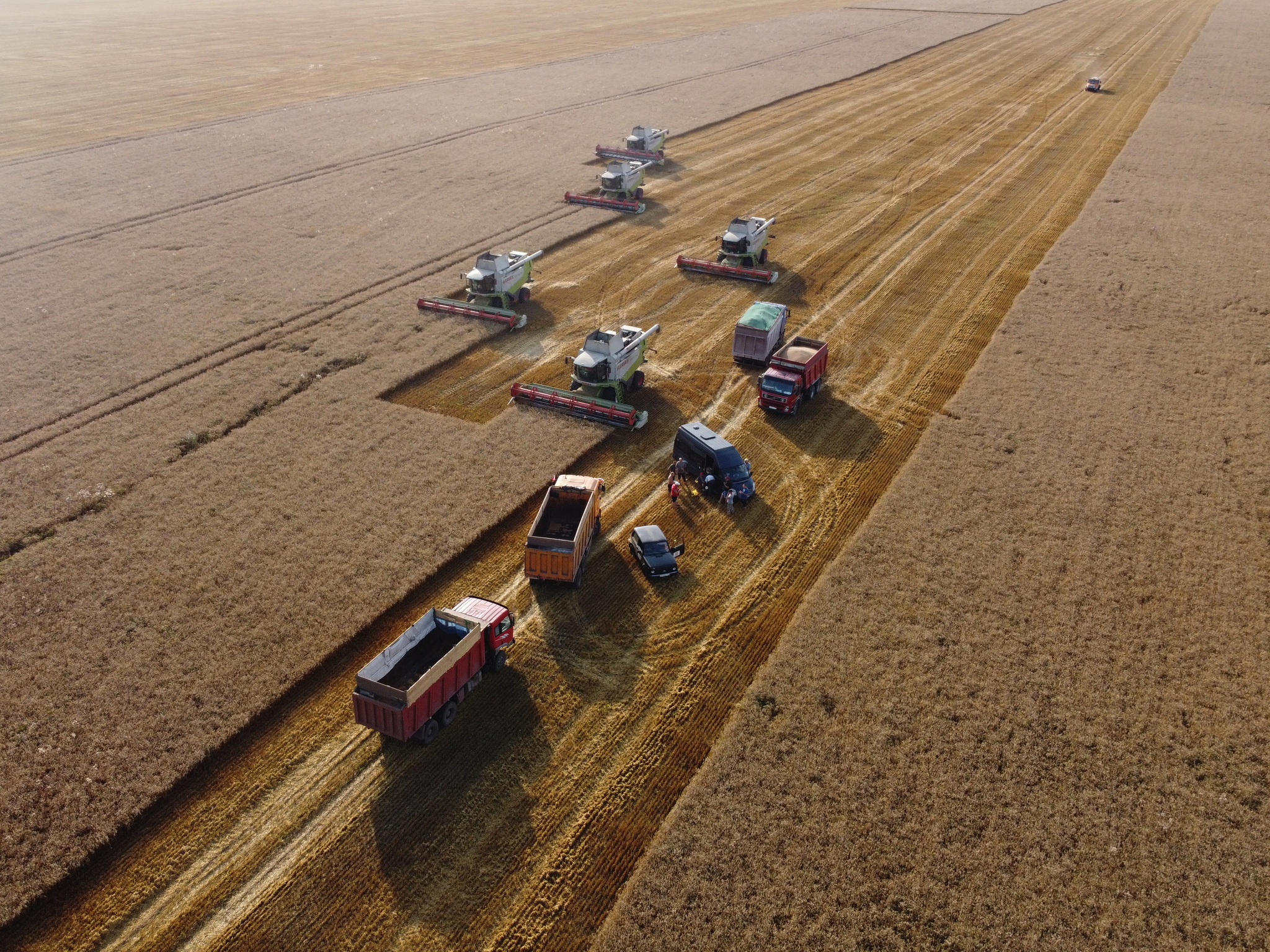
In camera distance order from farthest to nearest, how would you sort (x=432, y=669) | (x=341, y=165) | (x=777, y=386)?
(x=341, y=165), (x=777, y=386), (x=432, y=669)

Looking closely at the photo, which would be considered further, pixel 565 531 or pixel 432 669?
pixel 565 531

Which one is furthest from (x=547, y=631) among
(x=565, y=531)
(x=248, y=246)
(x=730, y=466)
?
(x=248, y=246)

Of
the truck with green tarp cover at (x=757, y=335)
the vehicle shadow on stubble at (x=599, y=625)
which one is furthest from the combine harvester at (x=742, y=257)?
the vehicle shadow on stubble at (x=599, y=625)

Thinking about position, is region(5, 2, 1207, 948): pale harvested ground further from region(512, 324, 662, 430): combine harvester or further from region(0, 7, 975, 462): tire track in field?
region(0, 7, 975, 462): tire track in field

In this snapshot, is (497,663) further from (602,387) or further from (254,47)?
(254,47)

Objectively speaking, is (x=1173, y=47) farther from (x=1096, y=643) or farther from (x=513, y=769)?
Answer: (x=513, y=769)

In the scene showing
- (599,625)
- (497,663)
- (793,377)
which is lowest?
(599,625)

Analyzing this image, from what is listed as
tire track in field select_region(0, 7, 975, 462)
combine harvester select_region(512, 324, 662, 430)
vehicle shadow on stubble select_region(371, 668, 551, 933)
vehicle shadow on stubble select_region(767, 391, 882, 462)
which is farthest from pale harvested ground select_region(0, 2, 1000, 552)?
vehicle shadow on stubble select_region(371, 668, 551, 933)
